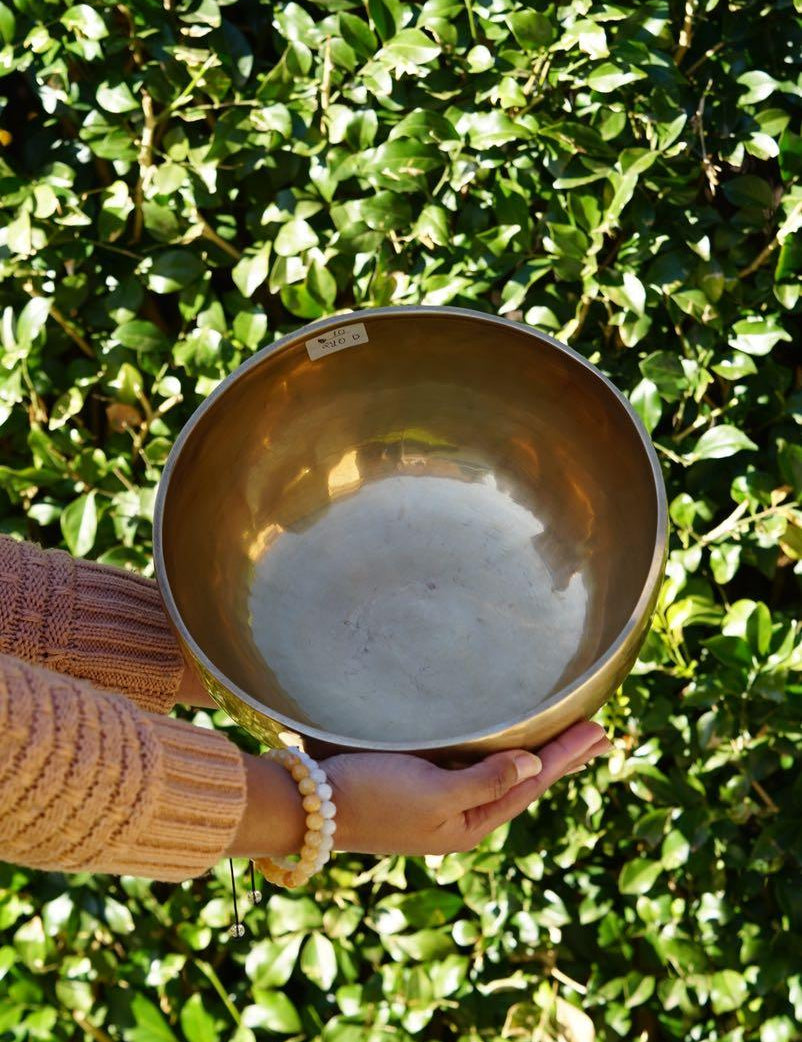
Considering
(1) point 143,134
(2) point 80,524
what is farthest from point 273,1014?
(1) point 143,134

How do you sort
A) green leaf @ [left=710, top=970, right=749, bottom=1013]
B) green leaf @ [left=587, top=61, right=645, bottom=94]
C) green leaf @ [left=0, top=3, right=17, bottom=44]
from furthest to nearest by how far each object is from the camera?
green leaf @ [left=710, top=970, right=749, bottom=1013], green leaf @ [left=0, top=3, right=17, bottom=44], green leaf @ [left=587, top=61, right=645, bottom=94]

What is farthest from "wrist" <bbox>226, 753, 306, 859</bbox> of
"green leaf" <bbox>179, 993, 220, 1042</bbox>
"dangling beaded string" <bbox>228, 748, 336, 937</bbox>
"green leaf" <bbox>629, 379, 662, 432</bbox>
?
"green leaf" <bbox>179, 993, 220, 1042</bbox>

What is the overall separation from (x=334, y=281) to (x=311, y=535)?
0.48 metres

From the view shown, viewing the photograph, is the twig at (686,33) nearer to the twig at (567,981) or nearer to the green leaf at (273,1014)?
the twig at (567,981)

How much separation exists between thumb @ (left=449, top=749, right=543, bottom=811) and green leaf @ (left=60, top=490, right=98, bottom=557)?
84cm

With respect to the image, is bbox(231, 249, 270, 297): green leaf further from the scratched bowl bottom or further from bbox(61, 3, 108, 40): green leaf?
the scratched bowl bottom

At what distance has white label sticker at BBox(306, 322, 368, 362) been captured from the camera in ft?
3.52

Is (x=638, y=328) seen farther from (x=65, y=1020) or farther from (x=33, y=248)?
(x=65, y=1020)

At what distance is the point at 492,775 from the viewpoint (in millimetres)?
850

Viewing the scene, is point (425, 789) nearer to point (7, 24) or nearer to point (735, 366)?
point (735, 366)

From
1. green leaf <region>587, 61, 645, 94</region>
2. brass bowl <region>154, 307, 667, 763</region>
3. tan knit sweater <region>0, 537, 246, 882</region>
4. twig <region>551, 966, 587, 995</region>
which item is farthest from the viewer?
twig <region>551, 966, 587, 995</region>

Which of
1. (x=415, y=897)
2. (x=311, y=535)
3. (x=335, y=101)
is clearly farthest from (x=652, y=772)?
(x=335, y=101)

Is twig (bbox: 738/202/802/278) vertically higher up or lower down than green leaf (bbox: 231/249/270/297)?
higher up

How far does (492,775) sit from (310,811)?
128 mm
